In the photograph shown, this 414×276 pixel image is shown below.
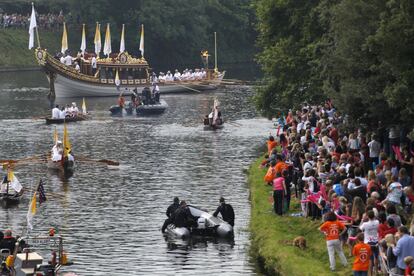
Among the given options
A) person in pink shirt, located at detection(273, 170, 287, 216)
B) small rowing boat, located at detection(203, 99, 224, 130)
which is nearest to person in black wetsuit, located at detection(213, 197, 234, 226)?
person in pink shirt, located at detection(273, 170, 287, 216)

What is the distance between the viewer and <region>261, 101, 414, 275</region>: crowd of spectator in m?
32.0

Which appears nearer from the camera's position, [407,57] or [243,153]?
[407,57]

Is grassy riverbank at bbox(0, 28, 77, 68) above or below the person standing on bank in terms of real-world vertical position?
above

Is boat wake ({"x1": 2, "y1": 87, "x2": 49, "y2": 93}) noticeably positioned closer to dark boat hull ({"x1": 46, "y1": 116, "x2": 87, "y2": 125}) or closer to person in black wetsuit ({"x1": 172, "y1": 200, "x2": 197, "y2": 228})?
dark boat hull ({"x1": 46, "y1": 116, "x2": 87, "y2": 125})

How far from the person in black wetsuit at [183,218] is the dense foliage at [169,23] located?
9628 centimetres

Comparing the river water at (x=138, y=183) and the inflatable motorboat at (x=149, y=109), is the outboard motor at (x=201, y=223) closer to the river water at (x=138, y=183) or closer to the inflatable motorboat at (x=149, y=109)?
the river water at (x=138, y=183)

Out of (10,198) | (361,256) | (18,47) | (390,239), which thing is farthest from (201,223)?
(18,47)

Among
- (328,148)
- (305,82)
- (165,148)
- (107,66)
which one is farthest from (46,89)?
(328,148)

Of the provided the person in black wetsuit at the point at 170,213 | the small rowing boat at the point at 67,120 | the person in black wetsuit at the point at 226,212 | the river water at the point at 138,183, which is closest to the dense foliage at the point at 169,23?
the river water at the point at 138,183

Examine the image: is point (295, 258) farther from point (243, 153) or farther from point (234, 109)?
point (234, 109)

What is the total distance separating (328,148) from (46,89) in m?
69.1

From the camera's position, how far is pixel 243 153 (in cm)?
6525

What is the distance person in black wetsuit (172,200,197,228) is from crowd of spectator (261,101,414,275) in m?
→ 3.06

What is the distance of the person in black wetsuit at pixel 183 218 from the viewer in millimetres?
43219
